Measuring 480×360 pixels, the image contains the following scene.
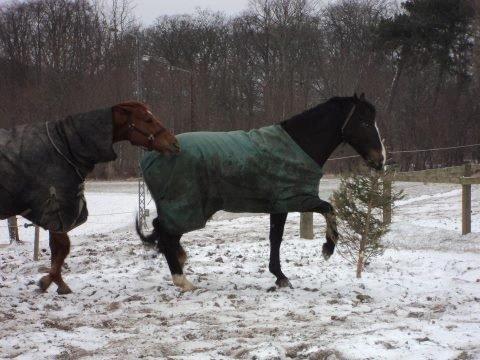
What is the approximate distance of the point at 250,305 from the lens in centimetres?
558

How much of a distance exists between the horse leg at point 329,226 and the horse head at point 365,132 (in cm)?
68

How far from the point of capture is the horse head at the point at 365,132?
6289mm

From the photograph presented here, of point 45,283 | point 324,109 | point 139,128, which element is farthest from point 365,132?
point 45,283

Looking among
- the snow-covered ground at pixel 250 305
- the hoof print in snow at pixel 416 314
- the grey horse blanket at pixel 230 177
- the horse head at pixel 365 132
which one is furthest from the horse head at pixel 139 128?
the hoof print in snow at pixel 416 314

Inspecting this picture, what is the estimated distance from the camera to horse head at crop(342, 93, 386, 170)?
629 cm

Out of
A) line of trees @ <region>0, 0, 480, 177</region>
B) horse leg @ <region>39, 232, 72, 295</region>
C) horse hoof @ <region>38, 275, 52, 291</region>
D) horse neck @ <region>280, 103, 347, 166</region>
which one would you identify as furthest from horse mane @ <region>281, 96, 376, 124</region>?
line of trees @ <region>0, 0, 480, 177</region>

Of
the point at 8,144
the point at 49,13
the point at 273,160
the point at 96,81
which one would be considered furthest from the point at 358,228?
the point at 49,13

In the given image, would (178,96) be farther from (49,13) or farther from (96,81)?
(49,13)

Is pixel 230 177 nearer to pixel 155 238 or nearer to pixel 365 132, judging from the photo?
pixel 155 238

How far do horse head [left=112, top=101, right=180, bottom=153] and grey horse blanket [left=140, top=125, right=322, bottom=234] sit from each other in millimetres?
176

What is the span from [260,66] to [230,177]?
3912cm

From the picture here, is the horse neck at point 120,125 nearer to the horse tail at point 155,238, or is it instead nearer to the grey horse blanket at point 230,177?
the grey horse blanket at point 230,177

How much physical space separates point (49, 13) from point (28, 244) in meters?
41.0

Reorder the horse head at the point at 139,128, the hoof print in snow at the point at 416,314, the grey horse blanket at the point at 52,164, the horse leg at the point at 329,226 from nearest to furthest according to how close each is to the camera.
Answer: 1. the hoof print in snow at the point at 416,314
2. the grey horse blanket at the point at 52,164
3. the horse head at the point at 139,128
4. the horse leg at the point at 329,226
